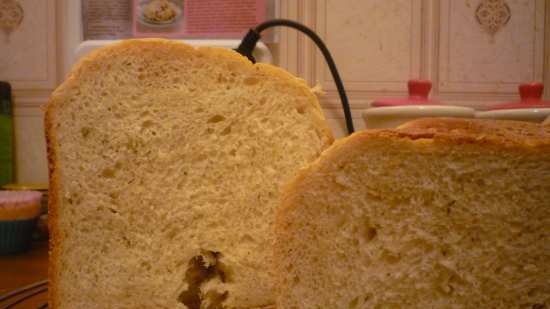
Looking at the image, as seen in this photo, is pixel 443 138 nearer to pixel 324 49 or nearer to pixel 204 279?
pixel 204 279

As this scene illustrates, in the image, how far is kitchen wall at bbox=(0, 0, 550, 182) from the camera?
1748mm

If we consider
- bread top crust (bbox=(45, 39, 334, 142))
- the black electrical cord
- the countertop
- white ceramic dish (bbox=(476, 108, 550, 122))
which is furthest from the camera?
the black electrical cord

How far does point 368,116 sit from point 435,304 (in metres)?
0.84

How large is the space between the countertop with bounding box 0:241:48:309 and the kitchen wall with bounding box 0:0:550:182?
858 mm

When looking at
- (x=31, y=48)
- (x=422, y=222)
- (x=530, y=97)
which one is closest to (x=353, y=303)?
(x=422, y=222)

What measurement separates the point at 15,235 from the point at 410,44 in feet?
5.12

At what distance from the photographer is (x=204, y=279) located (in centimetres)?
88

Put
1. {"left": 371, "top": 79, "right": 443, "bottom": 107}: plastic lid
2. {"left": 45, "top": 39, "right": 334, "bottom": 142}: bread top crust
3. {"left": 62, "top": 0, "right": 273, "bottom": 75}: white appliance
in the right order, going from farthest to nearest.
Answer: {"left": 62, "top": 0, "right": 273, "bottom": 75}: white appliance < {"left": 371, "top": 79, "right": 443, "bottom": 107}: plastic lid < {"left": 45, "top": 39, "right": 334, "bottom": 142}: bread top crust

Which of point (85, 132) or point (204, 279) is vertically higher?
point (85, 132)

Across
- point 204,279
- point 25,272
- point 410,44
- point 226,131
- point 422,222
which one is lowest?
point 25,272

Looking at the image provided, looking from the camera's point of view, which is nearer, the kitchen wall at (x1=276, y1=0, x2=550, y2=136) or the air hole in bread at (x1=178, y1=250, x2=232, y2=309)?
the air hole in bread at (x1=178, y1=250, x2=232, y2=309)

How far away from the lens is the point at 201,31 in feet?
5.68

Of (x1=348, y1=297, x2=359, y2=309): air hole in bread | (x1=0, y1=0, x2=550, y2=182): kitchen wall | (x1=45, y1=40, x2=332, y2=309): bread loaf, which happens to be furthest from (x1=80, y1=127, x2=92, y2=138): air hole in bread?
(x1=0, y1=0, x2=550, y2=182): kitchen wall

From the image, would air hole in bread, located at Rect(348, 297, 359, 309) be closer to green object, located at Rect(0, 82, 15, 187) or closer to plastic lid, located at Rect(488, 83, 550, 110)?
plastic lid, located at Rect(488, 83, 550, 110)
